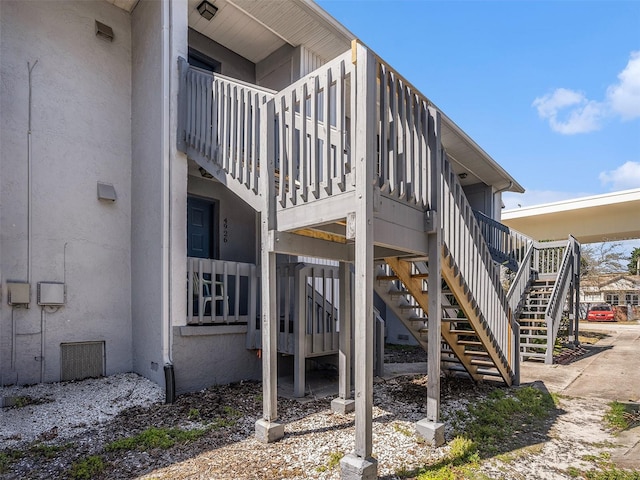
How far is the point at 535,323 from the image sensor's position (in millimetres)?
8883

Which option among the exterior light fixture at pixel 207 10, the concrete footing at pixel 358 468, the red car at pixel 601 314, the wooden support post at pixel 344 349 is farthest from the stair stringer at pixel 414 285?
the red car at pixel 601 314

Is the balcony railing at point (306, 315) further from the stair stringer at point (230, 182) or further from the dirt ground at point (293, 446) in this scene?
the stair stringer at point (230, 182)

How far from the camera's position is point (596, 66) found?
932 centimetres

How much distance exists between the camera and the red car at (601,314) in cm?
2100

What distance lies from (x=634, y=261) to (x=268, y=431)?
3613 centimetres

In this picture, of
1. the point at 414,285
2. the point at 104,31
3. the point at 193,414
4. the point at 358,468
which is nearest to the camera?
the point at 358,468

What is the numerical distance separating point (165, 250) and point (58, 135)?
238cm

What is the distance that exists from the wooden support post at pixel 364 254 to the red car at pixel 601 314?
78.9ft

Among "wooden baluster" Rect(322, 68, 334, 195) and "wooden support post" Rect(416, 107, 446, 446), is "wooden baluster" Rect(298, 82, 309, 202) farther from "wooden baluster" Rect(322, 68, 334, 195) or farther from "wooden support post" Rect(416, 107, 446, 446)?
"wooden support post" Rect(416, 107, 446, 446)

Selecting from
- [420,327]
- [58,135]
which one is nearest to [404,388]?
[420,327]

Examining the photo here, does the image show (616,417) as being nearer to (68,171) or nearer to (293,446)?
(293,446)

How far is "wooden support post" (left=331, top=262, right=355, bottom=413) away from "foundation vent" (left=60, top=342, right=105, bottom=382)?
358 centimetres

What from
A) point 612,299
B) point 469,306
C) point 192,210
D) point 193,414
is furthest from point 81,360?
point 612,299

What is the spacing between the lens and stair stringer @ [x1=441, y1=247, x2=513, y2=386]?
13.6ft
